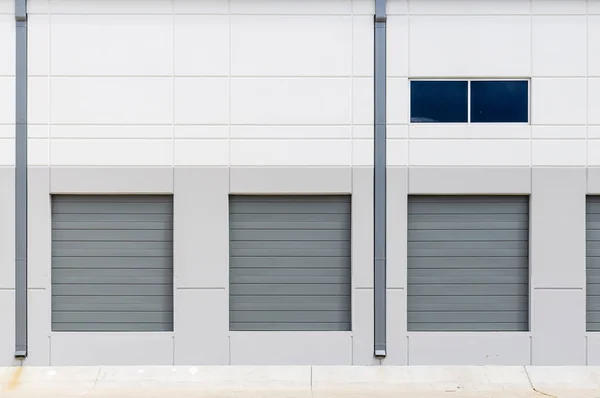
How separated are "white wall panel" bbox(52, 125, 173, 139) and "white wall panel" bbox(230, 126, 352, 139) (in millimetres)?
1193

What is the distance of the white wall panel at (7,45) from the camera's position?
396 inches

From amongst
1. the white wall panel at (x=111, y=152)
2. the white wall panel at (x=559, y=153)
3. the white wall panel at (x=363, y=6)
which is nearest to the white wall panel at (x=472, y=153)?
the white wall panel at (x=559, y=153)

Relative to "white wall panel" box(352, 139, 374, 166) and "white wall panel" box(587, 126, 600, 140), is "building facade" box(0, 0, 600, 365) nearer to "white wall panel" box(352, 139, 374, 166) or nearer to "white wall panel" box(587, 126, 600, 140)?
"white wall panel" box(352, 139, 374, 166)

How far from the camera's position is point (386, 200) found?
33.1 ft

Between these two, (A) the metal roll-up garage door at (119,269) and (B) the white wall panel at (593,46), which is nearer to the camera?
(B) the white wall panel at (593,46)

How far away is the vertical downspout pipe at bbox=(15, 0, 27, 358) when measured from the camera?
1002 cm

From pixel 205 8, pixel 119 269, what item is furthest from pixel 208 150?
pixel 119 269

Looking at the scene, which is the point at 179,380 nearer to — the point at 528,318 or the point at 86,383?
the point at 86,383

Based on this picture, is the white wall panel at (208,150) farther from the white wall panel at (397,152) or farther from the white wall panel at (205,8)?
the white wall panel at (397,152)

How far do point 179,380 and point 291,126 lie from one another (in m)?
4.56

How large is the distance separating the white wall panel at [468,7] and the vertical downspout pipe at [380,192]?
2.16ft

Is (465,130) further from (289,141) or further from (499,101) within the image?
(289,141)

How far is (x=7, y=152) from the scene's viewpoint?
33.0ft

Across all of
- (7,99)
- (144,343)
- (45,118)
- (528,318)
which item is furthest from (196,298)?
(528,318)
